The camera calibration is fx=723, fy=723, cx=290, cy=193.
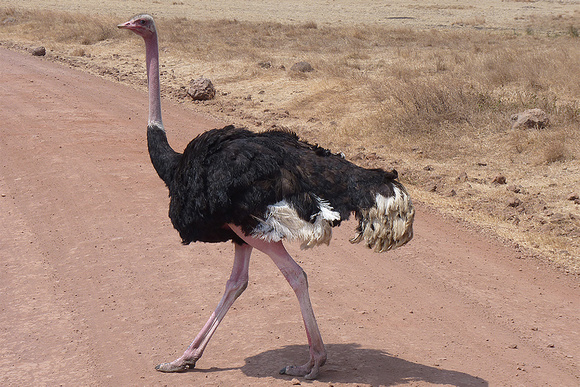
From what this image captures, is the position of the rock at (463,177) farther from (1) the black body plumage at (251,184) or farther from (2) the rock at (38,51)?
(2) the rock at (38,51)

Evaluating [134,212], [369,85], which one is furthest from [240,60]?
[134,212]

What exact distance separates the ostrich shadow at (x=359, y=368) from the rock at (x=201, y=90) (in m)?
9.95

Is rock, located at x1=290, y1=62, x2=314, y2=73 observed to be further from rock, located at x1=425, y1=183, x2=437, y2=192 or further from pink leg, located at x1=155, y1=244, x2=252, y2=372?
pink leg, located at x1=155, y1=244, x2=252, y2=372

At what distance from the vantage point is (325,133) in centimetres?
1220

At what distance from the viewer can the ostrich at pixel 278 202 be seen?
439 cm

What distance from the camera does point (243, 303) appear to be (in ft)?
19.6

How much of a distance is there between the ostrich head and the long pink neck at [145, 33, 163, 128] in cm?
5

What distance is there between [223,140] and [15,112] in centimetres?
880

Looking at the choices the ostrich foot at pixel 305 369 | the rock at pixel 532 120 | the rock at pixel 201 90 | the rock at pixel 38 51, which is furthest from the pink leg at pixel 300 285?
the rock at pixel 38 51

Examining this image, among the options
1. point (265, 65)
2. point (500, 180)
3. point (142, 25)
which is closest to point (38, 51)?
point (265, 65)

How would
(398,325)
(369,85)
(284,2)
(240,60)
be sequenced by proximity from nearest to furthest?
(398,325) < (369,85) < (240,60) < (284,2)

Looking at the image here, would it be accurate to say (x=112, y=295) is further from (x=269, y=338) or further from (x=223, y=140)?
(x=223, y=140)

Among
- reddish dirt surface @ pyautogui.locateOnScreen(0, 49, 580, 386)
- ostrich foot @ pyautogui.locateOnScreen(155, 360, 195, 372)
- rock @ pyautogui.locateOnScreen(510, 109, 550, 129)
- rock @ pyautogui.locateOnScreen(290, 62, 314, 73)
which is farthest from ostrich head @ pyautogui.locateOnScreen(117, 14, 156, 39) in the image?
rock @ pyautogui.locateOnScreen(290, 62, 314, 73)

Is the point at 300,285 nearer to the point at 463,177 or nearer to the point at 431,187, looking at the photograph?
the point at 431,187
